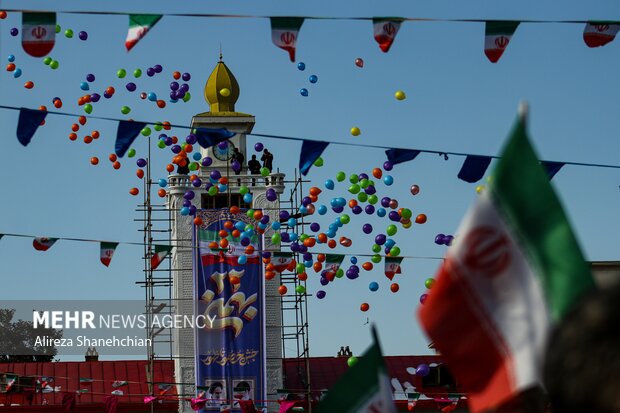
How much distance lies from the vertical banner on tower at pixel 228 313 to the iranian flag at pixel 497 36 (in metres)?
24.3

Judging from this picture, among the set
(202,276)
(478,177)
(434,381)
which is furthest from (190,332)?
(478,177)

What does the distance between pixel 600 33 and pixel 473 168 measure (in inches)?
139

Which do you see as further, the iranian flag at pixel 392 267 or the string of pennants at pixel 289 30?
the iranian flag at pixel 392 267

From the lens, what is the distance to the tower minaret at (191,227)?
37219mm

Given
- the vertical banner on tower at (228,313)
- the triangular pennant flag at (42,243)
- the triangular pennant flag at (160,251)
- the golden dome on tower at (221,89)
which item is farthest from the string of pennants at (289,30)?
the golden dome on tower at (221,89)

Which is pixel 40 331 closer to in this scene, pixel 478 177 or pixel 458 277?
pixel 478 177

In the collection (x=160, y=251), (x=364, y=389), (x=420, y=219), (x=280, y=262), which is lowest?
(x=364, y=389)

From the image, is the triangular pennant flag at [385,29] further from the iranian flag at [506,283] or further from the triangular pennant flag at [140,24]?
the iranian flag at [506,283]

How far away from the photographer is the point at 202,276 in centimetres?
3644

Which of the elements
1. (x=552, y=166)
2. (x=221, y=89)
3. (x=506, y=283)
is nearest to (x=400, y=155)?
(x=552, y=166)

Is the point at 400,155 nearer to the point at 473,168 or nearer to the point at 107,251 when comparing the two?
the point at 473,168

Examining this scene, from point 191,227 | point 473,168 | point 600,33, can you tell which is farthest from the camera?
point 191,227

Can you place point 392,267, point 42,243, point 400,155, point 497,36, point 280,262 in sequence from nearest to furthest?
point 497,36, point 400,155, point 42,243, point 392,267, point 280,262

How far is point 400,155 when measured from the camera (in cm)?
1470
